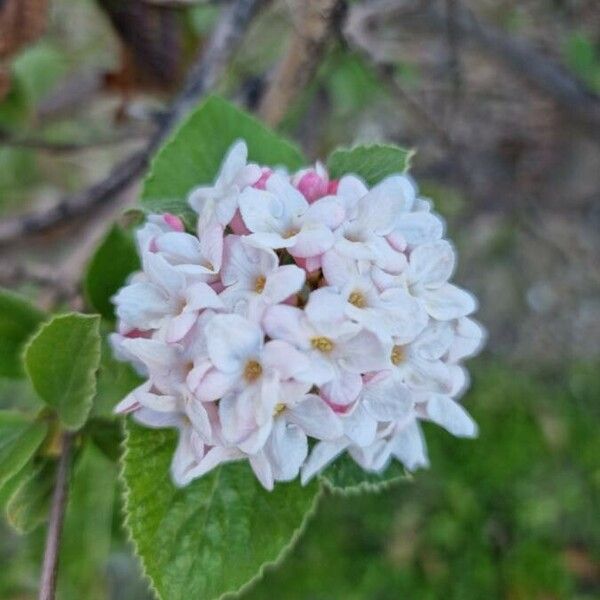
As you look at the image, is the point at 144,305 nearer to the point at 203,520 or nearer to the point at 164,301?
the point at 164,301

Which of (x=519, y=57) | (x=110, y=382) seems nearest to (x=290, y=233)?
(x=110, y=382)

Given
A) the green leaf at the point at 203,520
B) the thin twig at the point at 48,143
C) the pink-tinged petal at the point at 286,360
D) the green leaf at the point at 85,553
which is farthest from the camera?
the green leaf at the point at 85,553

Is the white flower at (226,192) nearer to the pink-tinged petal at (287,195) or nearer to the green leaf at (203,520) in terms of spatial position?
the pink-tinged petal at (287,195)

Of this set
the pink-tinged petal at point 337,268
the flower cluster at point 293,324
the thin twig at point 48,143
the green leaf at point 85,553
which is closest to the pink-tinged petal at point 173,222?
the flower cluster at point 293,324

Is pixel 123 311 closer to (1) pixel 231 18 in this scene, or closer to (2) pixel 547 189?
(1) pixel 231 18

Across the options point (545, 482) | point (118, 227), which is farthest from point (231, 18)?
point (545, 482)

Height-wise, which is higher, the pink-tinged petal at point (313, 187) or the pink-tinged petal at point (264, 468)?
the pink-tinged petal at point (313, 187)

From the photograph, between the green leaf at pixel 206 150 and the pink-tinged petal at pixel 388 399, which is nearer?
the pink-tinged petal at pixel 388 399

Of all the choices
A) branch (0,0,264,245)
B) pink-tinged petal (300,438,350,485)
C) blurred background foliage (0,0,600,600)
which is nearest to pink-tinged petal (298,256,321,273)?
pink-tinged petal (300,438,350,485)
